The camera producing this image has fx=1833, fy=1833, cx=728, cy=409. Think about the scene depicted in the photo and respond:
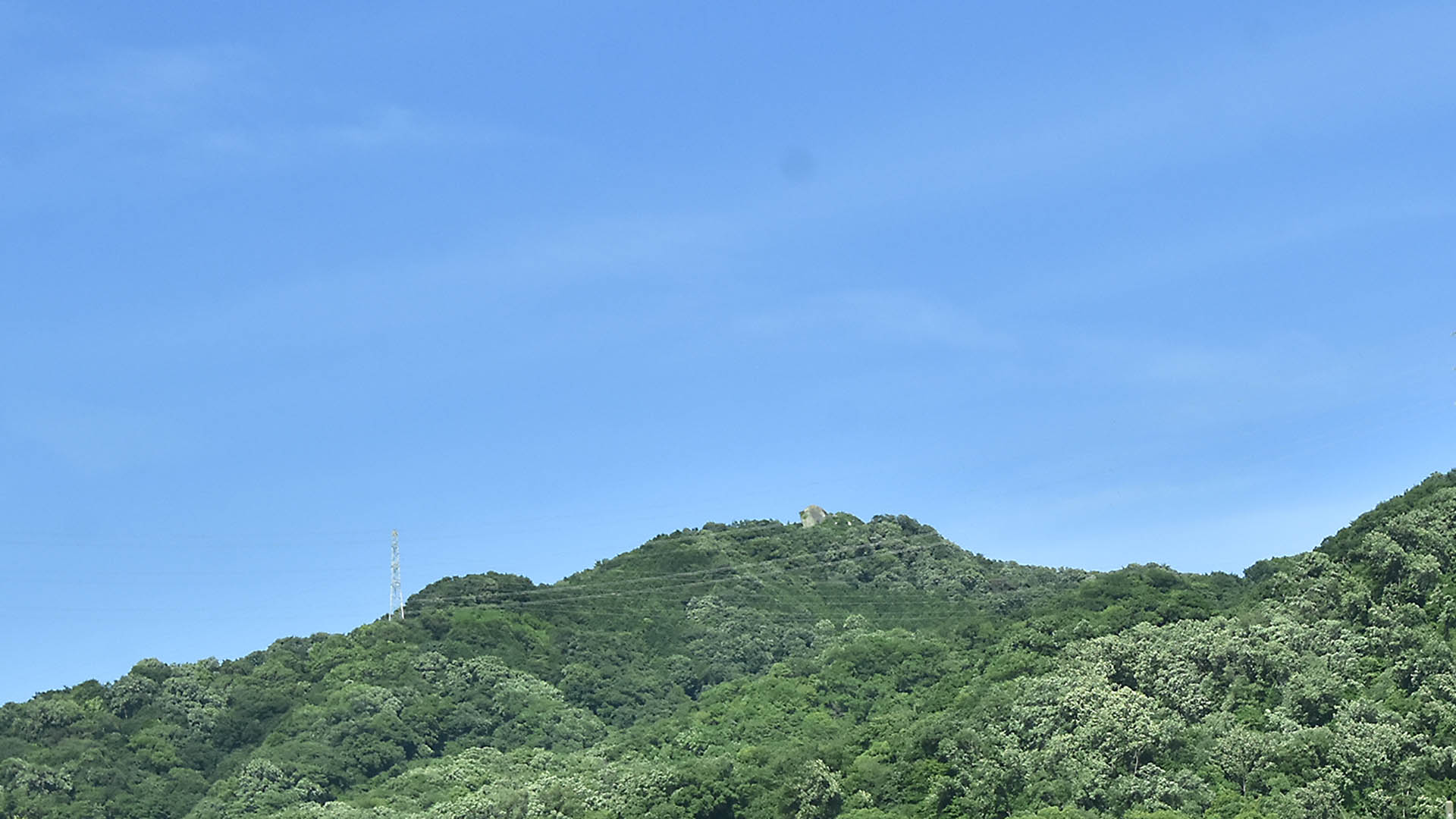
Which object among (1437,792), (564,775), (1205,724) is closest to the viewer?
(1437,792)

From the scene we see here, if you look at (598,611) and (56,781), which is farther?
(598,611)

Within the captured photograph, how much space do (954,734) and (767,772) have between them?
8514mm

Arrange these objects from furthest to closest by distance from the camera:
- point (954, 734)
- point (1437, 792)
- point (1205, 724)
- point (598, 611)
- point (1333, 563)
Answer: point (598, 611)
point (1333, 563)
point (954, 734)
point (1205, 724)
point (1437, 792)

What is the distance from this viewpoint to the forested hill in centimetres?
6956

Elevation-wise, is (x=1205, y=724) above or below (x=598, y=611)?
below

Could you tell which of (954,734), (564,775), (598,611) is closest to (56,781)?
(564,775)

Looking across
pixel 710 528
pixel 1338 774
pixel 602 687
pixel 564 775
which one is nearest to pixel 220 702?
pixel 602 687

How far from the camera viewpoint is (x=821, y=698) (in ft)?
341

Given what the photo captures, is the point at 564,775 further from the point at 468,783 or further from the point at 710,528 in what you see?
the point at 710,528

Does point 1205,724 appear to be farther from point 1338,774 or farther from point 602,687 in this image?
point 602,687

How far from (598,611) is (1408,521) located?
6948cm

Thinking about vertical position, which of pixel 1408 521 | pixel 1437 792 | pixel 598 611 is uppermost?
pixel 598 611

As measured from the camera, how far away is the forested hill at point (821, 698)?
2739 inches

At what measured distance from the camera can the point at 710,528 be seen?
15275 cm
